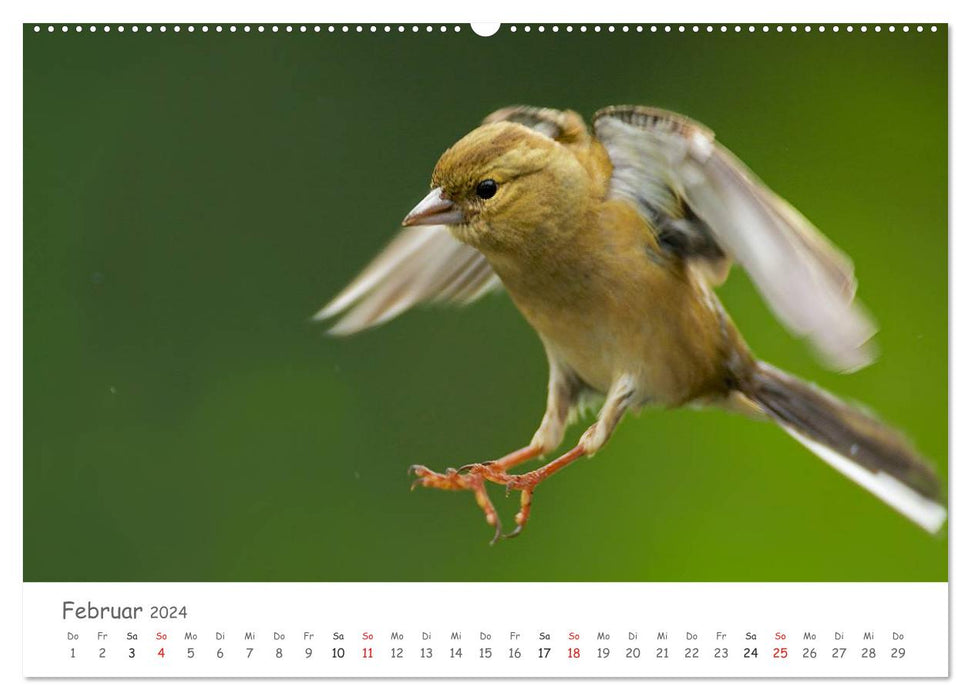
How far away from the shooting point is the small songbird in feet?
7.02

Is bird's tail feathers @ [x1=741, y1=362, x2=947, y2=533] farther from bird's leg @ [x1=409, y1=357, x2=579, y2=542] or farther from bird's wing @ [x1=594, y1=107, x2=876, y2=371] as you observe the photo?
bird's leg @ [x1=409, y1=357, x2=579, y2=542]

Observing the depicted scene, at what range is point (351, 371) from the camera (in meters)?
2.62

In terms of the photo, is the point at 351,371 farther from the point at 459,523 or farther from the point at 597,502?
the point at 597,502

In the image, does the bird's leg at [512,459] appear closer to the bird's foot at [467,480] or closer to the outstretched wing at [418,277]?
the bird's foot at [467,480]

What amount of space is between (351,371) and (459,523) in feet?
1.15

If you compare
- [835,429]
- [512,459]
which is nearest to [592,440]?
[512,459]

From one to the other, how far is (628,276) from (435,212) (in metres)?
0.34

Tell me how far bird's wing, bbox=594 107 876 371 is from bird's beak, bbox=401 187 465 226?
0.27 m

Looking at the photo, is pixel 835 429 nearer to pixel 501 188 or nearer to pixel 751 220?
A: pixel 751 220
